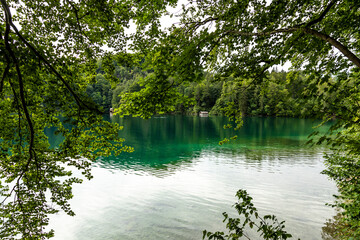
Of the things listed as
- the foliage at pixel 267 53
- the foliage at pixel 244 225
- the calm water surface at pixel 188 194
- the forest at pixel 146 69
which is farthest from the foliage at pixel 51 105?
the calm water surface at pixel 188 194

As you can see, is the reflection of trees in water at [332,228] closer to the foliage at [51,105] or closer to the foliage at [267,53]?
the foliage at [267,53]

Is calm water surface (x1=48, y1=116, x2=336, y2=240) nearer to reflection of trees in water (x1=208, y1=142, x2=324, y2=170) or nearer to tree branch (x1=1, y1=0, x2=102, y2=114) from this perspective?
reflection of trees in water (x1=208, y1=142, x2=324, y2=170)

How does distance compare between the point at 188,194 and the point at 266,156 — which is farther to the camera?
the point at 266,156

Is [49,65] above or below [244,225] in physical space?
above

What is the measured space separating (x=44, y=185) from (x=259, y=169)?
17403 millimetres

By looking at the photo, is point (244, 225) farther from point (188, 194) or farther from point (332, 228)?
point (188, 194)

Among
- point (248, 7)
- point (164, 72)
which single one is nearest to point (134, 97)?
point (164, 72)

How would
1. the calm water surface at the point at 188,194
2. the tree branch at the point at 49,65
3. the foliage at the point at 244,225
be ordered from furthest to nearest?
the calm water surface at the point at 188,194 → the tree branch at the point at 49,65 → the foliage at the point at 244,225

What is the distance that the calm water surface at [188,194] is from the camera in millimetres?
9867

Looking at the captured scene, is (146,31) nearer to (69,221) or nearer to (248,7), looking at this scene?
(248,7)

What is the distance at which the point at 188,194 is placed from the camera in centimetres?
1370

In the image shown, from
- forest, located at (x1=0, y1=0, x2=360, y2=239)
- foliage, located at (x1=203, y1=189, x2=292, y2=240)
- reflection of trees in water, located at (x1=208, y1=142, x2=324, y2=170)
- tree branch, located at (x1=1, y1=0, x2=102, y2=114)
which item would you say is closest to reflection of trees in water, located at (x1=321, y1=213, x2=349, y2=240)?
forest, located at (x1=0, y1=0, x2=360, y2=239)

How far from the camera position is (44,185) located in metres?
5.18

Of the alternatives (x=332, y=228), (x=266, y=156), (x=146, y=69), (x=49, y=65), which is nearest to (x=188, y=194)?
(x=332, y=228)
